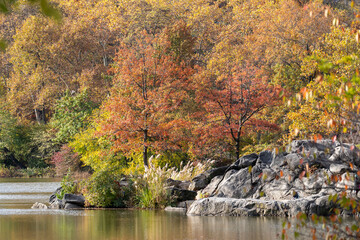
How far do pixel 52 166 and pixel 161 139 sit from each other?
22.8 meters

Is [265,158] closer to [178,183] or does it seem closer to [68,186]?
[178,183]

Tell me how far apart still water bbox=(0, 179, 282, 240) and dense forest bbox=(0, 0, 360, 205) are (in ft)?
7.91

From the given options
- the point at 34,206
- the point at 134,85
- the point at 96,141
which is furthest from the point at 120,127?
the point at 96,141

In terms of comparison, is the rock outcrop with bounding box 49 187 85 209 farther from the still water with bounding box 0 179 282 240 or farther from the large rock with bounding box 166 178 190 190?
the large rock with bounding box 166 178 190 190

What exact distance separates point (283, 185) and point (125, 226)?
510cm

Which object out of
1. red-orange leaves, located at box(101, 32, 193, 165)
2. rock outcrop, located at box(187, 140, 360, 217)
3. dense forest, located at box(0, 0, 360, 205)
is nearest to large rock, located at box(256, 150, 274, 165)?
rock outcrop, located at box(187, 140, 360, 217)

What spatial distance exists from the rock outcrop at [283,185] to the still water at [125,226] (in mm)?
762

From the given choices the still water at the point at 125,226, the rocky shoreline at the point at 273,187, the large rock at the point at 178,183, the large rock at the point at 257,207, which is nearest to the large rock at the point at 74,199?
the rocky shoreline at the point at 273,187

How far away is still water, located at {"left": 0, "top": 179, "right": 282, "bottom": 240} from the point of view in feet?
37.4

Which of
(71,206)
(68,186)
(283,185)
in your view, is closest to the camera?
(283,185)

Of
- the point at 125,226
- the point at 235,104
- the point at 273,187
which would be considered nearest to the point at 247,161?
the point at 273,187

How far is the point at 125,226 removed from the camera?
513 inches

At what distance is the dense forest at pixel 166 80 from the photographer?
22.5 meters

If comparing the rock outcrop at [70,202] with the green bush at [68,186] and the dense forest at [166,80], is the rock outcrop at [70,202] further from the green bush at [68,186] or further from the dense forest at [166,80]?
the dense forest at [166,80]
